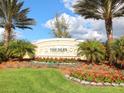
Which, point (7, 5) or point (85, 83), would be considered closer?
point (85, 83)

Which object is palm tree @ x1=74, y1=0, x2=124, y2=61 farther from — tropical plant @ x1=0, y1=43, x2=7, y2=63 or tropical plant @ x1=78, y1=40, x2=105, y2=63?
tropical plant @ x1=0, y1=43, x2=7, y2=63

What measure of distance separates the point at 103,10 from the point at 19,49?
7791mm

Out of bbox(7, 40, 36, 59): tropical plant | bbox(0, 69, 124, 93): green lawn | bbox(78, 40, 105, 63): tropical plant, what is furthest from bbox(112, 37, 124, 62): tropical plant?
bbox(7, 40, 36, 59): tropical plant

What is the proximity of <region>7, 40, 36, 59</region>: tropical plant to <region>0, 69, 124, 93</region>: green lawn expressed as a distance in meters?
9.72

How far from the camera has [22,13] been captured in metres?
29.9

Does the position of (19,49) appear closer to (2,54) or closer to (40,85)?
(2,54)

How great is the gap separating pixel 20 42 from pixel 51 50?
3.70m

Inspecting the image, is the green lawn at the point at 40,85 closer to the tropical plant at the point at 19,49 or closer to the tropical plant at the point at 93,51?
the tropical plant at the point at 93,51

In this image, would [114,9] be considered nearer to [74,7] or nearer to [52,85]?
[74,7]

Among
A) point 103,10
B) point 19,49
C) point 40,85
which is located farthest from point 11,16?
point 40,85

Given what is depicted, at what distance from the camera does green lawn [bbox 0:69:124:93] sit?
13336 millimetres

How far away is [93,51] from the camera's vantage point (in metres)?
24.7

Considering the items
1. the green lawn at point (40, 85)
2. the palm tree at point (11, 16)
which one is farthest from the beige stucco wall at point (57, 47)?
the green lawn at point (40, 85)

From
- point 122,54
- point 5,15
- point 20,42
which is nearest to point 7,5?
Result: point 5,15
